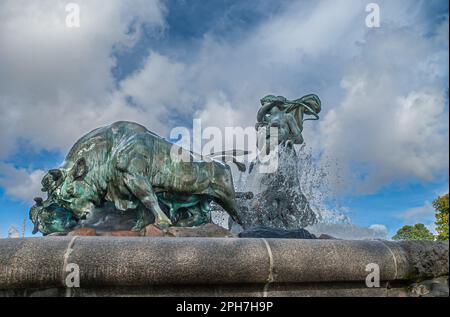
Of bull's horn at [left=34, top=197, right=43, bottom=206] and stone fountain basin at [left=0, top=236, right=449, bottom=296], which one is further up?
bull's horn at [left=34, top=197, right=43, bottom=206]

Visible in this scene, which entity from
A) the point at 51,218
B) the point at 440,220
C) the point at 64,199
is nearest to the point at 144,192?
the point at 64,199

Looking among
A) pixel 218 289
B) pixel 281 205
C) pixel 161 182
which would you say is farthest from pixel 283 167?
pixel 218 289

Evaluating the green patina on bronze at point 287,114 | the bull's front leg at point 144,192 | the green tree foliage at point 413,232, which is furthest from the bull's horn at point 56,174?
the green tree foliage at point 413,232

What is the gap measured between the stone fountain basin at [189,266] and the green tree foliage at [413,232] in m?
24.4

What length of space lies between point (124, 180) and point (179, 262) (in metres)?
2.36

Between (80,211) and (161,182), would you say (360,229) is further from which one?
(80,211)

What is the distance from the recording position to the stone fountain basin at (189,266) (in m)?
3.33

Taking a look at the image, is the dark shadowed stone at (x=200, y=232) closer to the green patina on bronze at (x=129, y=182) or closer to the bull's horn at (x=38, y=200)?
the green patina on bronze at (x=129, y=182)

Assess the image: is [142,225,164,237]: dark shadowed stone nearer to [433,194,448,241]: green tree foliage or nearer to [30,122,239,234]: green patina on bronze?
[30,122,239,234]: green patina on bronze

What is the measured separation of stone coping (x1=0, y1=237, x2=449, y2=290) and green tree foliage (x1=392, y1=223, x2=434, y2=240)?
80.3 ft

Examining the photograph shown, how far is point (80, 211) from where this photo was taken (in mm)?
5590

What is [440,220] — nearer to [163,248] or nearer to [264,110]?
[264,110]

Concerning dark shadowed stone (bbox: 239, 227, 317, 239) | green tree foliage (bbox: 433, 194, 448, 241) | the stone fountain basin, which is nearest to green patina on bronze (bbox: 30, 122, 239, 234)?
dark shadowed stone (bbox: 239, 227, 317, 239)

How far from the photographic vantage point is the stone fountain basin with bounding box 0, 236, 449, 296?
3.33 meters
